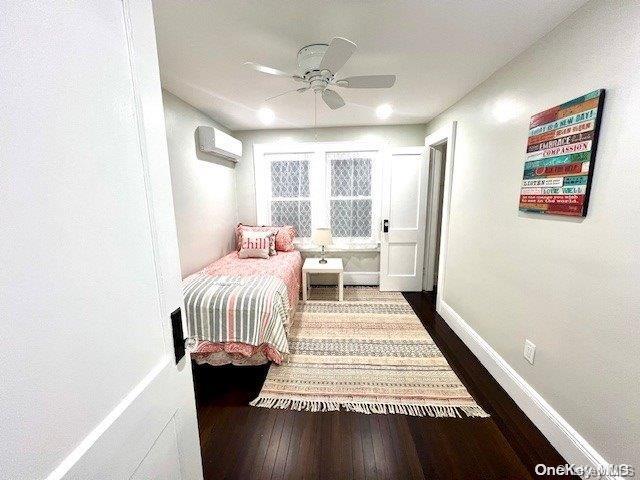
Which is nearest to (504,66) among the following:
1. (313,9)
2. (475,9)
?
(475,9)

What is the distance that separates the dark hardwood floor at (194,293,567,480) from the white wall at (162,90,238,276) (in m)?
1.48

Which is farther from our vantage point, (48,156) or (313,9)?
(313,9)

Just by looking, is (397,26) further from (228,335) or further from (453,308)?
(453,308)

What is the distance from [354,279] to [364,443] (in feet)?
8.49

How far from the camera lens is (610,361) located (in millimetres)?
1209

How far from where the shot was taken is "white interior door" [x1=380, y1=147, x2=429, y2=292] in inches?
136

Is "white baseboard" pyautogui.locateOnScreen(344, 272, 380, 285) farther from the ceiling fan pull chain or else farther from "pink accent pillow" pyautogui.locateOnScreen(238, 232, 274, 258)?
the ceiling fan pull chain

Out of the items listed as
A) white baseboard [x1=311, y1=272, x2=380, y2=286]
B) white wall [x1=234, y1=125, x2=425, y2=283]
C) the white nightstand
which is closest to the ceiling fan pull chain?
white wall [x1=234, y1=125, x2=425, y2=283]

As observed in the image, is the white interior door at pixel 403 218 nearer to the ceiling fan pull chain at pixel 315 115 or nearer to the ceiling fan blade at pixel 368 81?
the ceiling fan pull chain at pixel 315 115

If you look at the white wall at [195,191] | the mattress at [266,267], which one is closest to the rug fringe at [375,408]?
the mattress at [266,267]

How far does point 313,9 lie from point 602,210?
174 centimetres

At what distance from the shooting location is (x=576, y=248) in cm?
138

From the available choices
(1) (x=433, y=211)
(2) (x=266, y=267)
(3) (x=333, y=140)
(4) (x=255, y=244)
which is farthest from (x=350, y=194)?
(2) (x=266, y=267)

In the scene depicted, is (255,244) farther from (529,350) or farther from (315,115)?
(529,350)
